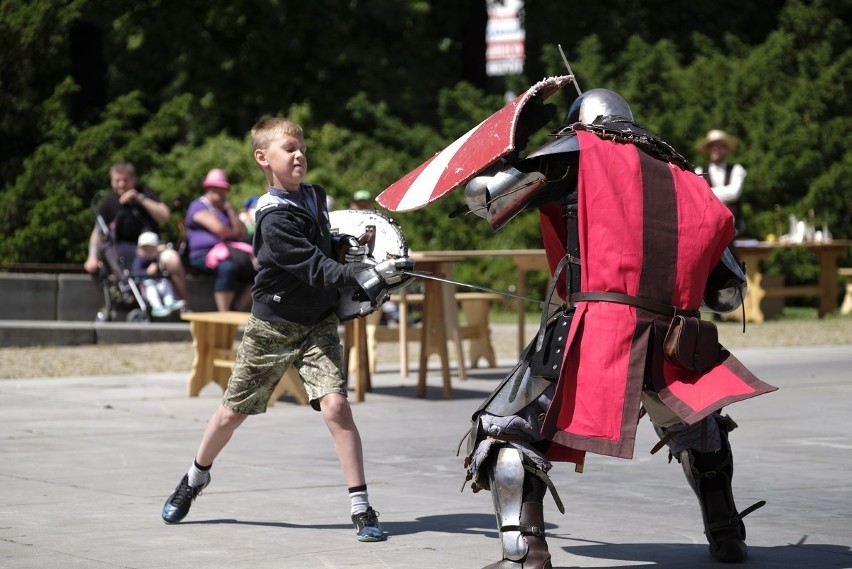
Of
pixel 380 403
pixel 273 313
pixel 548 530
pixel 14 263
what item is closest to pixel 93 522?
pixel 273 313

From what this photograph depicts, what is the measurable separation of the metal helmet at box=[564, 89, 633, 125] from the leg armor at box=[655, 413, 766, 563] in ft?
3.45

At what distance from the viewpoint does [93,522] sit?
5844 millimetres

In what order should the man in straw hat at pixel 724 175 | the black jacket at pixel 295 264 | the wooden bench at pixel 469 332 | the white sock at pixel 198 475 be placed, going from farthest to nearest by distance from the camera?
the man in straw hat at pixel 724 175, the wooden bench at pixel 469 332, the white sock at pixel 198 475, the black jacket at pixel 295 264

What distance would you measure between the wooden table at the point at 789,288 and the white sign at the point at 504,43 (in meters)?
6.96

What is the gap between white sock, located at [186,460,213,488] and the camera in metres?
5.91

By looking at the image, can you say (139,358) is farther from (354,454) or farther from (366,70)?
(366,70)

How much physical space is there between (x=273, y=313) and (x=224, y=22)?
19611 millimetres

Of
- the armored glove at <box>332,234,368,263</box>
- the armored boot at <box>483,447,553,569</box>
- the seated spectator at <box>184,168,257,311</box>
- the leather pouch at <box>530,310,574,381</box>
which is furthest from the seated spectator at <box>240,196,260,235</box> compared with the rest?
the armored boot at <box>483,447,553,569</box>

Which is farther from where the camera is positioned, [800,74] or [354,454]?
[800,74]

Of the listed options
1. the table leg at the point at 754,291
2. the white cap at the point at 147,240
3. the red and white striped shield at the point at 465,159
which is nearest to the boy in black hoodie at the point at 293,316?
the red and white striped shield at the point at 465,159

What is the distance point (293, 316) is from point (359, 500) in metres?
0.76

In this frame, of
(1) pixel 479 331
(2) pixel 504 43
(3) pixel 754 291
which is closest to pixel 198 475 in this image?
(1) pixel 479 331

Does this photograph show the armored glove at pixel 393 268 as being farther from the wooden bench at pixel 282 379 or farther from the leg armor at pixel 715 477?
the wooden bench at pixel 282 379

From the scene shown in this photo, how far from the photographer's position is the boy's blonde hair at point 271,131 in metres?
5.79
